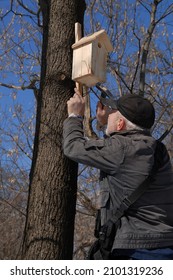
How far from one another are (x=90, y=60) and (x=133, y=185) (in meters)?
0.97

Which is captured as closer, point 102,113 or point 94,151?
point 94,151

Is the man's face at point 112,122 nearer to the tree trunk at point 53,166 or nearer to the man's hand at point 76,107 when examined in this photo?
the man's hand at point 76,107

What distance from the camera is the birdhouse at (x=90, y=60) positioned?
8.67 ft

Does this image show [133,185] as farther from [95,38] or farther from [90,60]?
[95,38]

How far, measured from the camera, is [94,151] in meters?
2.15

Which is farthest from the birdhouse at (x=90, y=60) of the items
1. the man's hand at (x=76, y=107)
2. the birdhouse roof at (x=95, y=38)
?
the man's hand at (x=76, y=107)

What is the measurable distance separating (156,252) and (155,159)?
51 cm

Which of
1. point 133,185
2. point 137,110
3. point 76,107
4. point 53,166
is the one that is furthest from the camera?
point 53,166

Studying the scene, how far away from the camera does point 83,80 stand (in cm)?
275

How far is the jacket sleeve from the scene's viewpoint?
2.11m

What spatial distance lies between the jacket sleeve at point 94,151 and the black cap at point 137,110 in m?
0.21

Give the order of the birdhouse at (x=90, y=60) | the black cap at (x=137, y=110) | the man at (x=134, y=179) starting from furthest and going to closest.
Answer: the birdhouse at (x=90, y=60)
the black cap at (x=137, y=110)
the man at (x=134, y=179)

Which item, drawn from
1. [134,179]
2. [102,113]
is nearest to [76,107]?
[102,113]
